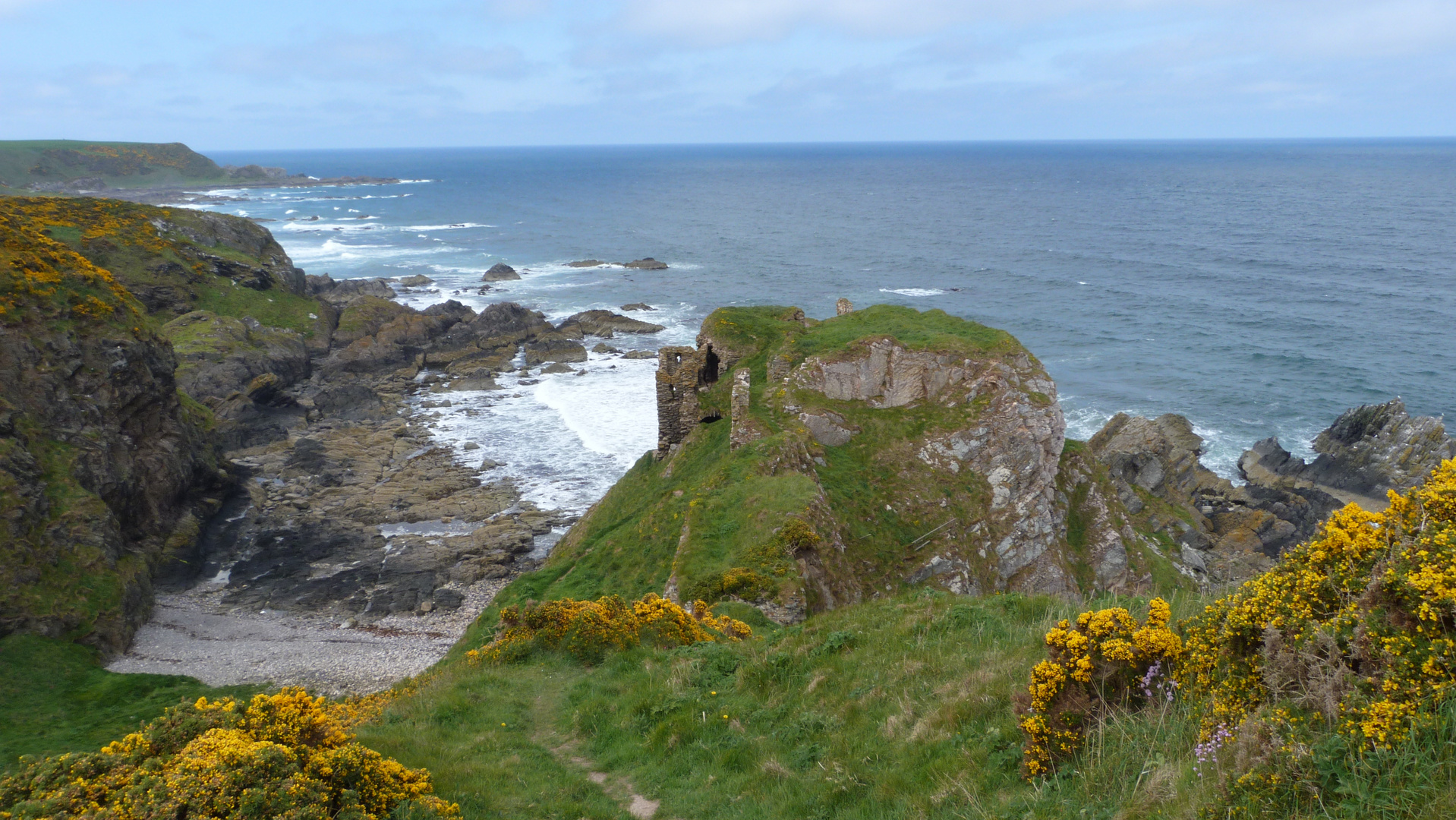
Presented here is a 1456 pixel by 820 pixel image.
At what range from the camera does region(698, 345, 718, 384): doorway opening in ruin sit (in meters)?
38.9

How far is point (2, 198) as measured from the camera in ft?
245

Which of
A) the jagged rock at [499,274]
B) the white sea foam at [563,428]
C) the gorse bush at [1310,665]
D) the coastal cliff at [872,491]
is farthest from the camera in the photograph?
the jagged rock at [499,274]

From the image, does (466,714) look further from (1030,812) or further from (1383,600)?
(1383,600)

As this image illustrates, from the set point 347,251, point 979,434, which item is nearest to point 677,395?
point 979,434

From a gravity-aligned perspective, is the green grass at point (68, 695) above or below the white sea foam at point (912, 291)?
below

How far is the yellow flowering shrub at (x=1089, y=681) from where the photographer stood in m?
7.77

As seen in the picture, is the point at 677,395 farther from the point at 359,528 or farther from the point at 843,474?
the point at 359,528

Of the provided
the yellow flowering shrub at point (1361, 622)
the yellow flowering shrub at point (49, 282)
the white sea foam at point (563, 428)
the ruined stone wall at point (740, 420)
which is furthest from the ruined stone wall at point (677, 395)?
the yellow flowering shrub at point (49, 282)

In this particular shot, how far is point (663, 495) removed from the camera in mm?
31484

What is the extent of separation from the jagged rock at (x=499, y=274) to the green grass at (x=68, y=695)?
267 feet

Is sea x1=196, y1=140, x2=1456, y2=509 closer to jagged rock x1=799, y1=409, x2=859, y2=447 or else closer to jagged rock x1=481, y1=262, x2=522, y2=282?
→ jagged rock x1=481, y1=262, x2=522, y2=282

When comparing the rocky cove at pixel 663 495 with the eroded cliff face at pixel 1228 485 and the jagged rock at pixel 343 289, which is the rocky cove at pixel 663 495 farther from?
the jagged rock at pixel 343 289

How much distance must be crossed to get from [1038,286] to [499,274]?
238 ft

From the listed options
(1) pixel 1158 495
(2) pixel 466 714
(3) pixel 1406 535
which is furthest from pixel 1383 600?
(1) pixel 1158 495
